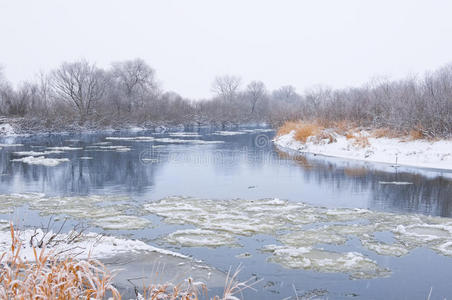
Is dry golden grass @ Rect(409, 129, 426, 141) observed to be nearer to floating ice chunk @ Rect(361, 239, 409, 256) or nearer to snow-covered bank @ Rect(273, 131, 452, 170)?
snow-covered bank @ Rect(273, 131, 452, 170)

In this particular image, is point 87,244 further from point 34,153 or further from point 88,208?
point 34,153

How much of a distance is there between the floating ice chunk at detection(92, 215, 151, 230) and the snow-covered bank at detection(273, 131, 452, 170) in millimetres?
13210

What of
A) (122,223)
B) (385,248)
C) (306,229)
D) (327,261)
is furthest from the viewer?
(122,223)

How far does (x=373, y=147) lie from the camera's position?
20203 millimetres

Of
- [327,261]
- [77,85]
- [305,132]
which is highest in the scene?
[77,85]

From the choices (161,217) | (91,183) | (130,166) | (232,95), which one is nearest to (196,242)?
(161,217)

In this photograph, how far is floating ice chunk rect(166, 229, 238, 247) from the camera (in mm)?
7016

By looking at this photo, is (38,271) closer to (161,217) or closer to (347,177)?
(161,217)

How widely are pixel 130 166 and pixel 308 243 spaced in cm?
1139

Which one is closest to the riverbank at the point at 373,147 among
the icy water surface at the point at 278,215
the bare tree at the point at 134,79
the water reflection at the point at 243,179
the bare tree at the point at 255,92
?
the water reflection at the point at 243,179

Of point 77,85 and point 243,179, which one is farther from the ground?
point 77,85

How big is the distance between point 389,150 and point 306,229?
43.4 feet

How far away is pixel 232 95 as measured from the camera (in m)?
89.7

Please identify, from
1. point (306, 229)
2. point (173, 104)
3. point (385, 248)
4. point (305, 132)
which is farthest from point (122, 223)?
point (173, 104)
